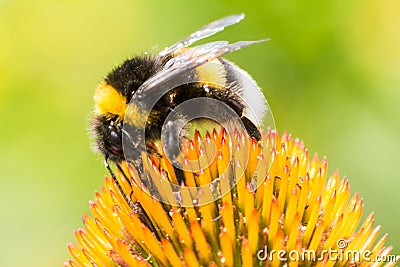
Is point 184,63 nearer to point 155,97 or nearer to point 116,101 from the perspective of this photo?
point 155,97

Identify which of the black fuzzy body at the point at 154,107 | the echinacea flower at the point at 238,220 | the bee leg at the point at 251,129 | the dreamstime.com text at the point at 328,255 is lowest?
the dreamstime.com text at the point at 328,255

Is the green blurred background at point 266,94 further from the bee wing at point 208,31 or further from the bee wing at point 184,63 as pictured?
the bee wing at point 184,63

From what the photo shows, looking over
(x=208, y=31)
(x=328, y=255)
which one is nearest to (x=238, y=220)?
(x=328, y=255)

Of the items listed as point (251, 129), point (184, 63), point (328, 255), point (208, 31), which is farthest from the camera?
point (208, 31)

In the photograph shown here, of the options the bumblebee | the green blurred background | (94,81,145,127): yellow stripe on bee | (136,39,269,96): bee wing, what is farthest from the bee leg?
the green blurred background

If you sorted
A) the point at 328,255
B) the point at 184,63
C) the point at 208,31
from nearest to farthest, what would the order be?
the point at 184,63 < the point at 328,255 < the point at 208,31

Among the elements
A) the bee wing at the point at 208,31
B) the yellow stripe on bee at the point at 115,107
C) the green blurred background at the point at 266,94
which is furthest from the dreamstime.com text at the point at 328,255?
the green blurred background at the point at 266,94
